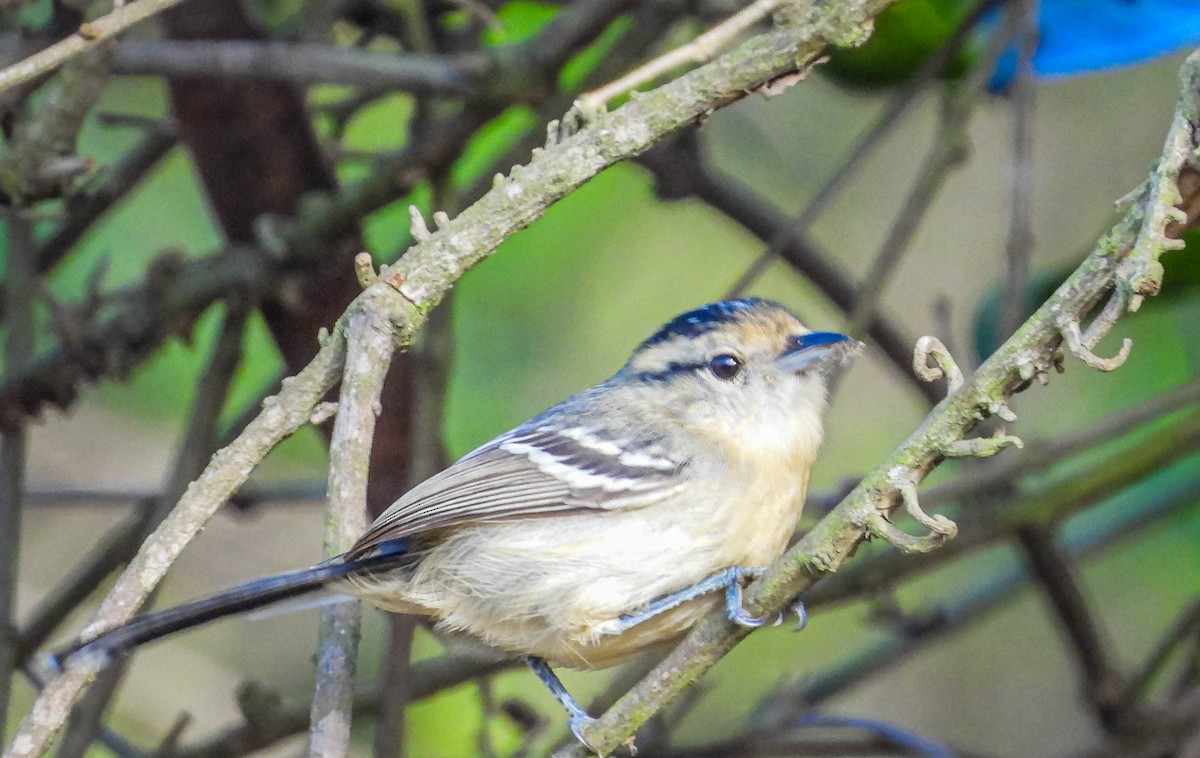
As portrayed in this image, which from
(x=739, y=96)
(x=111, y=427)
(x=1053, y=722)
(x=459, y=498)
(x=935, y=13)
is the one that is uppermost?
(x=739, y=96)

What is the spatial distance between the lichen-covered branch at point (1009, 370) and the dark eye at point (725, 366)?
1379mm

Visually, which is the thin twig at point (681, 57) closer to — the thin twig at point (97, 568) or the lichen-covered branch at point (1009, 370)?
the lichen-covered branch at point (1009, 370)

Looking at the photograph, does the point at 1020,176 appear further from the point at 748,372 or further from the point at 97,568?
the point at 97,568

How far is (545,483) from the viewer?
10.4ft

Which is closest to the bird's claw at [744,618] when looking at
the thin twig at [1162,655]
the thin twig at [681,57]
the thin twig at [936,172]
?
the thin twig at [681,57]

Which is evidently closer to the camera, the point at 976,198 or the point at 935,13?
the point at 935,13

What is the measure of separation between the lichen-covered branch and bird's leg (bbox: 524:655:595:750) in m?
0.64

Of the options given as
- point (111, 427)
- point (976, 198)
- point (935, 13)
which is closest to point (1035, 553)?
point (935, 13)

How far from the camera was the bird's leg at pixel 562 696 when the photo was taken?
8.96 ft

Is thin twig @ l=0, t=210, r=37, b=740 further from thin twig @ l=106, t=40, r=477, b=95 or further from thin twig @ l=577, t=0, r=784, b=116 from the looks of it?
thin twig @ l=577, t=0, r=784, b=116

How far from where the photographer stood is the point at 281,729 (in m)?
3.76

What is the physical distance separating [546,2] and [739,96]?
2174 mm

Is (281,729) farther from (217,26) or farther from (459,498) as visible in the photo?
(217,26)

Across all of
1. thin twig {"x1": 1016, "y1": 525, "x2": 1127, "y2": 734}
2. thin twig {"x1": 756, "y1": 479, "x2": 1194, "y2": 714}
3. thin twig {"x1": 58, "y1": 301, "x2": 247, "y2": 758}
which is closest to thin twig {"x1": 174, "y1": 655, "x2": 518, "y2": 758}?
thin twig {"x1": 58, "y1": 301, "x2": 247, "y2": 758}
